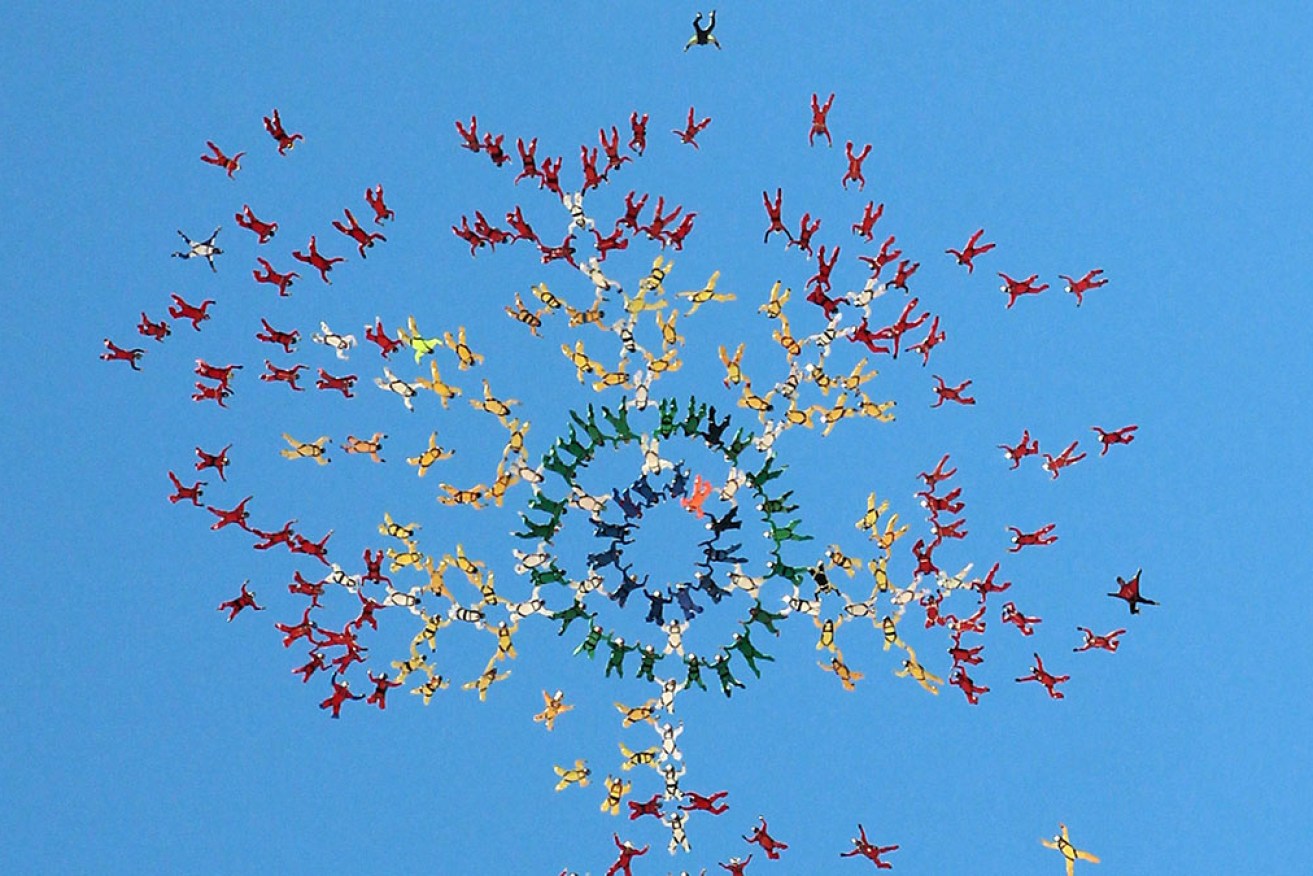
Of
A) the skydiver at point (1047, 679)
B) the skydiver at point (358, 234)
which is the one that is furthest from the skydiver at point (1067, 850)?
the skydiver at point (358, 234)

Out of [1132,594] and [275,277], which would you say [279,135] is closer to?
[275,277]

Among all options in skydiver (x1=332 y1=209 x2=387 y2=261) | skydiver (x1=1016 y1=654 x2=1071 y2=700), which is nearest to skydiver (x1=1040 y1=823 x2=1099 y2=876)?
skydiver (x1=1016 y1=654 x2=1071 y2=700)

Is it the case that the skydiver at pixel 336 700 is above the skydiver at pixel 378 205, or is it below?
below

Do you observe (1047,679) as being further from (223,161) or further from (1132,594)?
(223,161)

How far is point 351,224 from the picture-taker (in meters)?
4.96

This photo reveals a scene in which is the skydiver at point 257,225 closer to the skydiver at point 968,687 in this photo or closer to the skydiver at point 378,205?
the skydiver at point 378,205

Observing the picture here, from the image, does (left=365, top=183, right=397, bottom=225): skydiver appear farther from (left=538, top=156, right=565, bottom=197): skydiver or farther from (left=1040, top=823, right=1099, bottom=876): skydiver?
(left=1040, top=823, right=1099, bottom=876): skydiver

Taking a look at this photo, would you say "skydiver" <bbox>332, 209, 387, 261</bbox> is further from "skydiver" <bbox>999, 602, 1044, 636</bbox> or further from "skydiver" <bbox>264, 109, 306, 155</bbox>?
"skydiver" <bbox>999, 602, 1044, 636</bbox>

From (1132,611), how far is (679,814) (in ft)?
6.55

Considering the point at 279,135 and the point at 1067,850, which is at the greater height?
the point at 279,135

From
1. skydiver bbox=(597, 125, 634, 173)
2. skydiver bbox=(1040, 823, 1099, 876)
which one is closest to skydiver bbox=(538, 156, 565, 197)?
skydiver bbox=(597, 125, 634, 173)

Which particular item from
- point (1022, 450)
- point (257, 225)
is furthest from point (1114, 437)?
point (257, 225)

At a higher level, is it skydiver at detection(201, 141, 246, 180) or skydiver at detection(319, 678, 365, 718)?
skydiver at detection(201, 141, 246, 180)

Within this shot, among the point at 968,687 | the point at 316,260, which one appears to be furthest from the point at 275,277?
the point at 968,687
